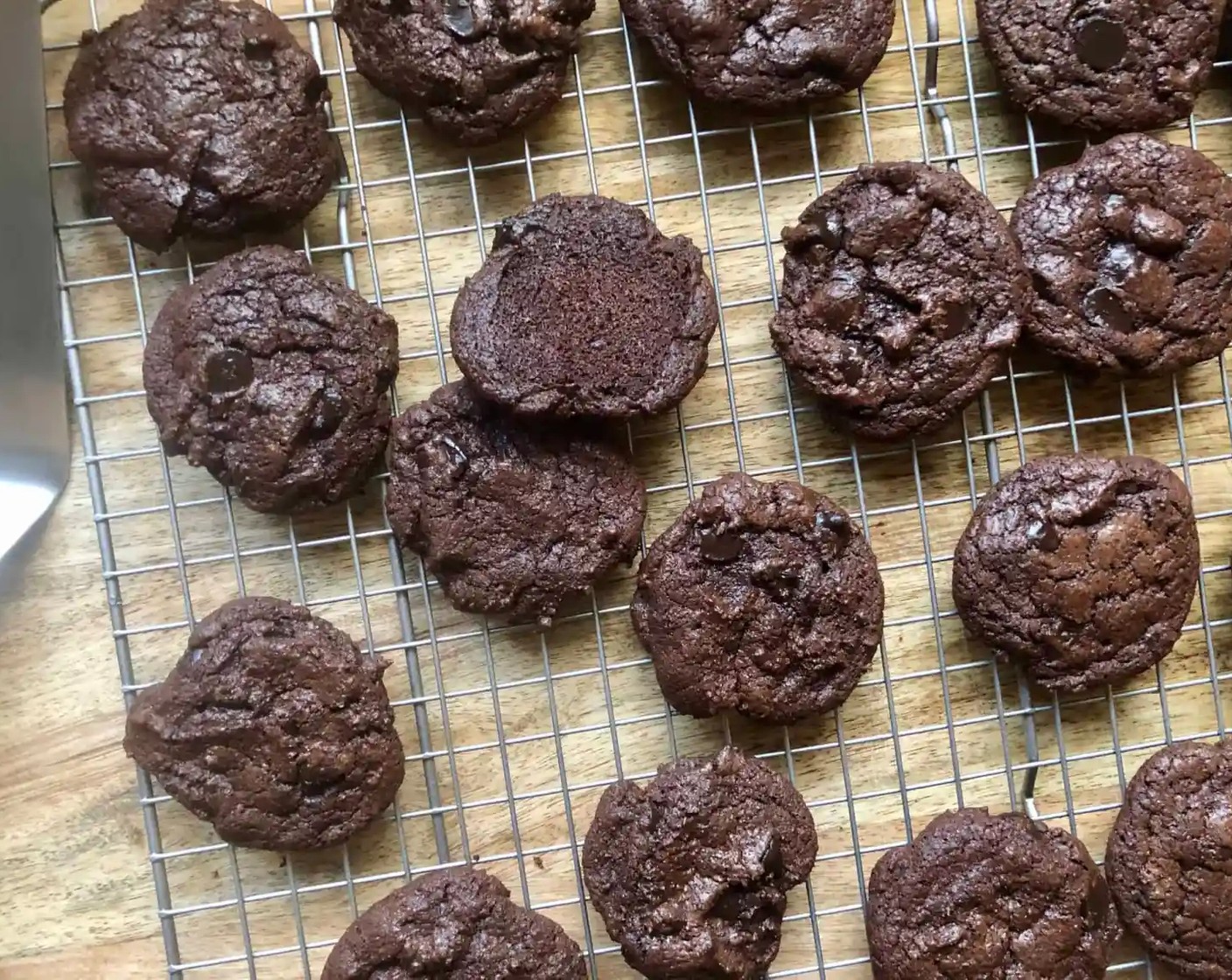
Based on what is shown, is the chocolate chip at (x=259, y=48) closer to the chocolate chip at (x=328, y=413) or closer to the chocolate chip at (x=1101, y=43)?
the chocolate chip at (x=328, y=413)

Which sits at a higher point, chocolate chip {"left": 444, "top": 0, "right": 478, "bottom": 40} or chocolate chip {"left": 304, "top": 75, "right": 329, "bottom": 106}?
chocolate chip {"left": 444, "top": 0, "right": 478, "bottom": 40}

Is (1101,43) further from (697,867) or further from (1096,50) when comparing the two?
(697,867)

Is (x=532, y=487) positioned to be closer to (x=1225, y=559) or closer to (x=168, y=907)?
(x=168, y=907)

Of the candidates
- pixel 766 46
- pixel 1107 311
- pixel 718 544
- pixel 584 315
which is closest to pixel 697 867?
pixel 718 544

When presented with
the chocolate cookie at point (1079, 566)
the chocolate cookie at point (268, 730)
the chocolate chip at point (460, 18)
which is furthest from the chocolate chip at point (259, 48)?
the chocolate cookie at point (1079, 566)

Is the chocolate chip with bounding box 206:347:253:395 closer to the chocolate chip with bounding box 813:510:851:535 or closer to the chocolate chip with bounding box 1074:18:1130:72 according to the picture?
the chocolate chip with bounding box 813:510:851:535

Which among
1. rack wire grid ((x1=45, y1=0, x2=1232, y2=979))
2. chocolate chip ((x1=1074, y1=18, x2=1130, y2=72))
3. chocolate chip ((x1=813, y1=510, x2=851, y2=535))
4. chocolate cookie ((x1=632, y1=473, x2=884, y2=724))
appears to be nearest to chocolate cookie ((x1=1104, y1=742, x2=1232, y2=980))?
rack wire grid ((x1=45, y1=0, x2=1232, y2=979))

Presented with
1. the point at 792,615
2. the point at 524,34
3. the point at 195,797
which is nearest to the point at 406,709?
the point at 195,797
